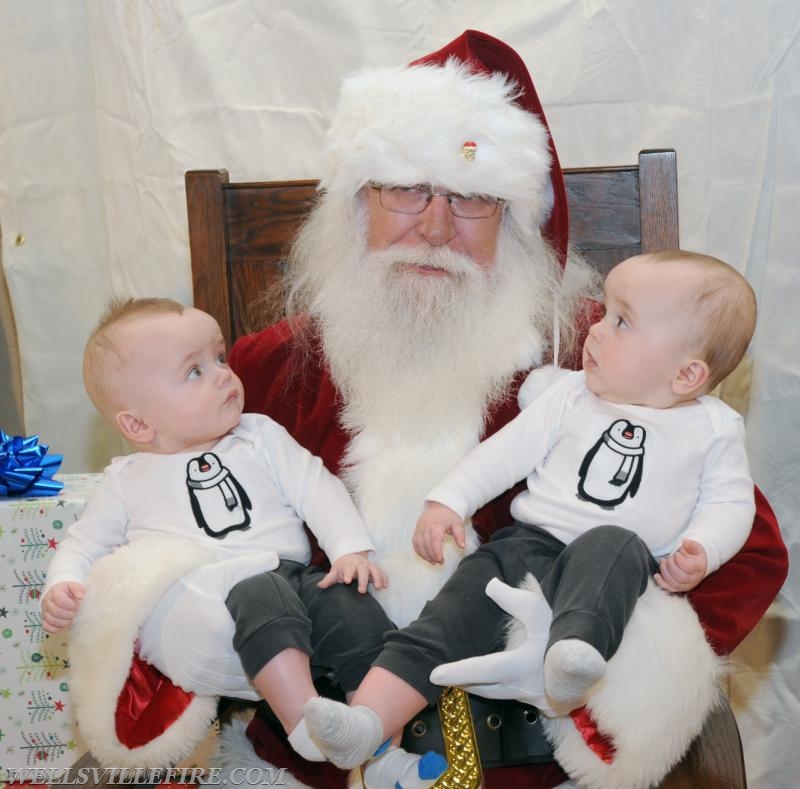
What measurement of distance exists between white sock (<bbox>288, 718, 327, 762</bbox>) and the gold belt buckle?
0.57 ft

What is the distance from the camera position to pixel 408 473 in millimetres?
1764

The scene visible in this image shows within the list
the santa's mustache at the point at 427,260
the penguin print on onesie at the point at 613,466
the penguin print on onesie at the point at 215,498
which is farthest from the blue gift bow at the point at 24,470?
the penguin print on onesie at the point at 613,466

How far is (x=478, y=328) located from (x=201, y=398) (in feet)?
1.85

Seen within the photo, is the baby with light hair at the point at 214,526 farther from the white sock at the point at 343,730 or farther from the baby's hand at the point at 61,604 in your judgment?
the white sock at the point at 343,730

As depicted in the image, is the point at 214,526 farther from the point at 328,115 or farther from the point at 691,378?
the point at 328,115

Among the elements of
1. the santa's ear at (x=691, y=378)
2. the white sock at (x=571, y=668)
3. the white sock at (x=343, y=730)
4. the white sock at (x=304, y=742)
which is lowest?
the white sock at (x=304, y=742)

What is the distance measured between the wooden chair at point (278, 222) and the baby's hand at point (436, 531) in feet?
2.47

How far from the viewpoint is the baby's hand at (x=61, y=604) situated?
4.83ft

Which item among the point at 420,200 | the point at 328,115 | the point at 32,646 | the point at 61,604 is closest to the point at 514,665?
the point at 61,604

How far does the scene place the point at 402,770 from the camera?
1444mm

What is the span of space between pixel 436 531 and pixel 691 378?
438 mm

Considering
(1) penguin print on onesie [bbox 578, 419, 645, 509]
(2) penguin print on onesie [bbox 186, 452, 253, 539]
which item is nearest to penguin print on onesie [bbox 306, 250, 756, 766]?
(1) penguin print on onesie [bbox 578, 419, 645, 509]

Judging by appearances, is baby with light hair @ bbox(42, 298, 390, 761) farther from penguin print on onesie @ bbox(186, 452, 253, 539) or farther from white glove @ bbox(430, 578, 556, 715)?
white glove @ bbox(430, 578, 556, 715)

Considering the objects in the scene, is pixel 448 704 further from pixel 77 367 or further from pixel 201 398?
pixel 77 367
